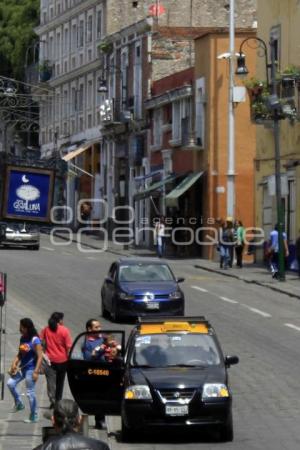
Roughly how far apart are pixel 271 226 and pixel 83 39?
28.3m

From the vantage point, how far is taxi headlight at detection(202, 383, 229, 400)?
19594mm

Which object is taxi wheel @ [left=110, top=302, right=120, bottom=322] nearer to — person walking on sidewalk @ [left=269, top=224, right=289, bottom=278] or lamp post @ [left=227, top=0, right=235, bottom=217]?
person walking on sidewalk @ [left=269, top=224, right=289, bottom=278]

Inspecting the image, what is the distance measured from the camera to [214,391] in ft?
64.4

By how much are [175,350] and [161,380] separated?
1.13 meters

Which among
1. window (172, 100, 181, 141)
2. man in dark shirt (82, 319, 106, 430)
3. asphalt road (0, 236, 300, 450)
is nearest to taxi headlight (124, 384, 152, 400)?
asphalt road (0, 236, 300, 450)

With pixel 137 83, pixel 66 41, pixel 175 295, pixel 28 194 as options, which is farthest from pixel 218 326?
pixel 66 41

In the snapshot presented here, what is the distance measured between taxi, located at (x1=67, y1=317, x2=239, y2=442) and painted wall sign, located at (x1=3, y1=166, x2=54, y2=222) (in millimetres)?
8228

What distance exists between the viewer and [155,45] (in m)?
66.9

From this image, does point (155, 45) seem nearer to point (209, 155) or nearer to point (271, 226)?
point (209, 155)

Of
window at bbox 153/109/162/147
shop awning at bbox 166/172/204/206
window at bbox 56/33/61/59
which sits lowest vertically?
shop awning at bbox 166/172/204/206

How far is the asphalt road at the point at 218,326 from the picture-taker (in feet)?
65.9

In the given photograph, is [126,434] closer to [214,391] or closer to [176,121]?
[214,391]

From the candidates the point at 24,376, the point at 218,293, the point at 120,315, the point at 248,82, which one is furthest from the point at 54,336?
the point at 248,82

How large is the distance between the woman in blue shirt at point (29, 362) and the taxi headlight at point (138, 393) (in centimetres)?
227
